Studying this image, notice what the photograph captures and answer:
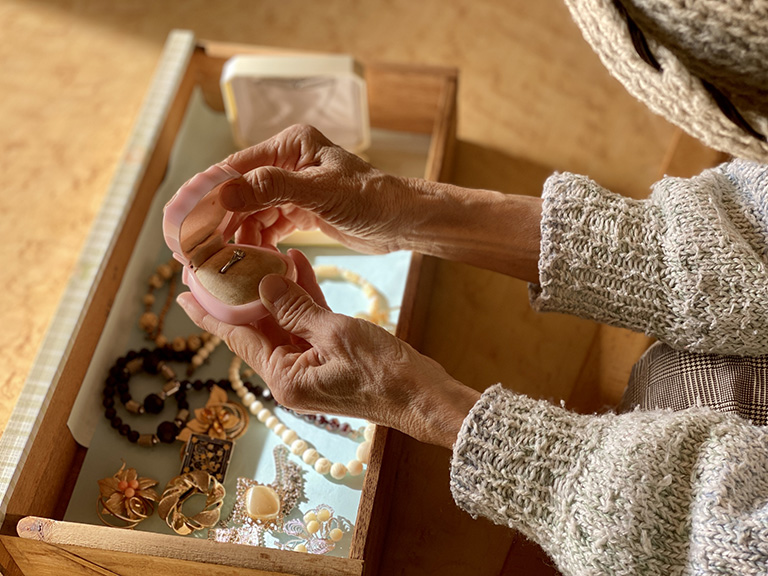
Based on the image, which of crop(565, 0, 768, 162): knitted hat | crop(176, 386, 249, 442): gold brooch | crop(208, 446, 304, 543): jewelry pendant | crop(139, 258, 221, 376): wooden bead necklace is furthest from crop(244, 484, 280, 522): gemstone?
crop(565, 0, 768, 162): knitted hat

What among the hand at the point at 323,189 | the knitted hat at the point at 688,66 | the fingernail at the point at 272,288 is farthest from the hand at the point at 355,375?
the knitted hat at the point at 688,66

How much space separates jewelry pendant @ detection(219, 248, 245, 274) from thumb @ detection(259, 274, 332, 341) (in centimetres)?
7

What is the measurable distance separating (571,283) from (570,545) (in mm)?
276

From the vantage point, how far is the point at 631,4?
601mm

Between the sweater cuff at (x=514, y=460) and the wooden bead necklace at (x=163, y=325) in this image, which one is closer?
the sweater cuff at (x=514, y=460)

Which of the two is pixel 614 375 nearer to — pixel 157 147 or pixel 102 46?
pixel 157 147

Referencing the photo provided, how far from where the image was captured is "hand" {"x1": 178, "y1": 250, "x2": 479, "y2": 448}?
77 centimetres

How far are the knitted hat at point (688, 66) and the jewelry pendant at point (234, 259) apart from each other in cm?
44

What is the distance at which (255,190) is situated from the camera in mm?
799

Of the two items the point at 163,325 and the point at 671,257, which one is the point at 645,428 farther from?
the point at 163,325

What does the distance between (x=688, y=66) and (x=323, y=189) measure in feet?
1.30

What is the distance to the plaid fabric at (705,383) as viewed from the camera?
0.76 metres

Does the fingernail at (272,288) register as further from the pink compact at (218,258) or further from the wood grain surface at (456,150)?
the wood grain surface at (456,150)

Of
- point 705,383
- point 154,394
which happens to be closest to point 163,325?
point 154,394
